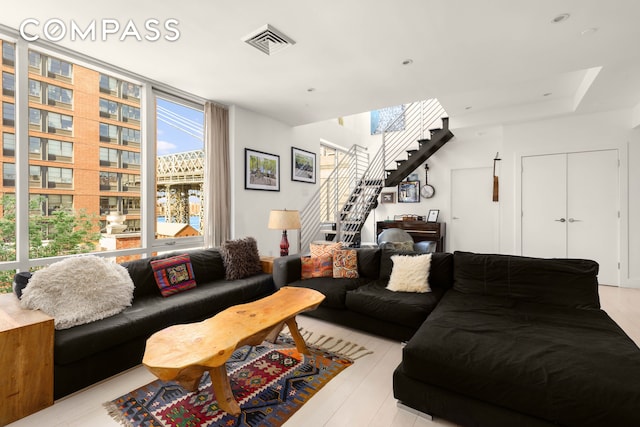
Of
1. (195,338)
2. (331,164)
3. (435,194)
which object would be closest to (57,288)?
(195,338)

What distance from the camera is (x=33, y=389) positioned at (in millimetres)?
1807

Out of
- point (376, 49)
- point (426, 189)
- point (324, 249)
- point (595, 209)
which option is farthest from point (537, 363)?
point (426, 189)

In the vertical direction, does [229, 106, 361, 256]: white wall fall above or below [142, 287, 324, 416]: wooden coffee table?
above

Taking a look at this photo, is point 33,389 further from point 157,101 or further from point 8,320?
point 157,101

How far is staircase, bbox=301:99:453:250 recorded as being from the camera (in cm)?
599

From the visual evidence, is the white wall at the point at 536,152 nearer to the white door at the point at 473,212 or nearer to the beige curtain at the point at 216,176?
the white door at the point at 473,212

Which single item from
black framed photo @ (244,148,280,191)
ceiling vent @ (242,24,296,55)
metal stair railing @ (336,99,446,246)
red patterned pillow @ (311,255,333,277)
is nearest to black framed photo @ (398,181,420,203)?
metal stair railing @ (336,99,446,246)

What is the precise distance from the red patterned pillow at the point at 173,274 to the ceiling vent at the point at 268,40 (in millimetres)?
→ 2241

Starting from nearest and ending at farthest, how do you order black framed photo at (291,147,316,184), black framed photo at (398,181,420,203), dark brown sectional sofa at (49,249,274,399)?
1. dark brown sectional sofa at (49,249,274,399)
2. black framed photo at (291,147,316,184)
3. black framed photo at (398,181,420,203)

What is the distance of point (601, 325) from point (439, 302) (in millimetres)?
1012

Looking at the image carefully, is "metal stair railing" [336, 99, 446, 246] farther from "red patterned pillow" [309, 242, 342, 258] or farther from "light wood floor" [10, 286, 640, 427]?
"light wood floor" [10, 286, 640, 427]

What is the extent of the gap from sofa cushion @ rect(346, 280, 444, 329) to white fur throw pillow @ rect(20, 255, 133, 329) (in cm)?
198

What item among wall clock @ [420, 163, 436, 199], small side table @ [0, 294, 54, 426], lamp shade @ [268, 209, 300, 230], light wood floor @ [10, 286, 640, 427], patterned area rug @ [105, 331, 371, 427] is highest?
wall clock @ [420, 163, 436, 199]

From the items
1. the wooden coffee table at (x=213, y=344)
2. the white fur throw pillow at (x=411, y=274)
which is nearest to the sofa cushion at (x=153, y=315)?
the wooden coffee table at (x=213, y=344)
